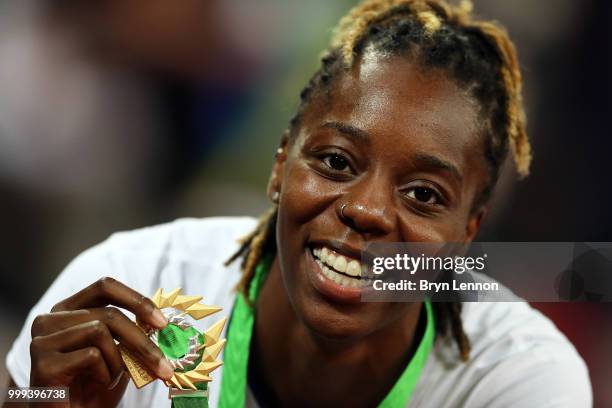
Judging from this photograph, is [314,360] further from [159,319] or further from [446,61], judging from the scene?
[446,61]

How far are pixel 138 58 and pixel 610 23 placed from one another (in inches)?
55.2

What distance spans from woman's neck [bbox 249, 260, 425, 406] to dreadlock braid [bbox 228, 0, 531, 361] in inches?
3.3

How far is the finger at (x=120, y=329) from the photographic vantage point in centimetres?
103

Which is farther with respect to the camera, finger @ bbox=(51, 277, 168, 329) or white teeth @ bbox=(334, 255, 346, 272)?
white teeth @ bbox=(334, 255, 346, 272)

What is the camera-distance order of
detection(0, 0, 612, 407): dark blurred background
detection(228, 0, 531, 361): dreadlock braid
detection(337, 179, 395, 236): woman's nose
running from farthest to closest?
detection(0, 0, 612, 407): dark blurred background < detection(228, 0, 531, 361): dreadlock braid < detection(337, 179, 395, 236): woman's nose

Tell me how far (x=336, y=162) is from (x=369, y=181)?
3.4 inches

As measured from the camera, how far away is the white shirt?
4.38ft

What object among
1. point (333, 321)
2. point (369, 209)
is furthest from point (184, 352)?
point (369, 209)

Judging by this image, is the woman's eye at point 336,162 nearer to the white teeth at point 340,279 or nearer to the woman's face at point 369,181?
the woman's face at point 369,181

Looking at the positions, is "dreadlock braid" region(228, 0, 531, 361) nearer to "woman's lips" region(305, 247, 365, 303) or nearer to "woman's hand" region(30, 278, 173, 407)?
"woman's lips" region(305, 247, 365, 303)

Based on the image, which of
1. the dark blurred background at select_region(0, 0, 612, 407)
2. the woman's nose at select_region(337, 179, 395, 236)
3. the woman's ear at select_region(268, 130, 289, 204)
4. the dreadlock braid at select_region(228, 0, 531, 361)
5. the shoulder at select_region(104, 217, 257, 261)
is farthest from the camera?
the dark blurred background at select_region(0, 0, 612, 407)

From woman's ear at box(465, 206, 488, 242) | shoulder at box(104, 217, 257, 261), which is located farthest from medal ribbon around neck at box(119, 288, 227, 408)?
woman's ear at box(465, 206, 488, 242)

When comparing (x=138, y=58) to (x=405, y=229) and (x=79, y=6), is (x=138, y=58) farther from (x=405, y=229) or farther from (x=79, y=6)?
(x=405, y=229)

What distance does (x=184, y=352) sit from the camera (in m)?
1.05
